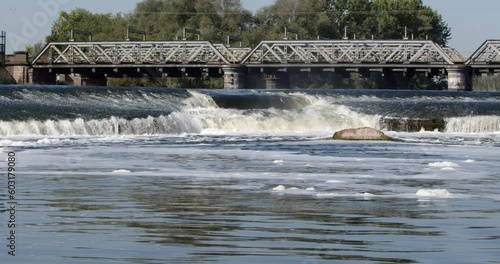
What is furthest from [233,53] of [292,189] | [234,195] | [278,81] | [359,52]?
[234,195]

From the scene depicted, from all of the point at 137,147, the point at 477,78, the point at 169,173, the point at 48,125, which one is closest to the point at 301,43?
the point at 477,78

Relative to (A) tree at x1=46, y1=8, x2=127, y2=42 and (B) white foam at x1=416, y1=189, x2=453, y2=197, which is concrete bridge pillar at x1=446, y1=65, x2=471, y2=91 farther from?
(B) white foam at x1=416, y1=189, x2=453, y2=197

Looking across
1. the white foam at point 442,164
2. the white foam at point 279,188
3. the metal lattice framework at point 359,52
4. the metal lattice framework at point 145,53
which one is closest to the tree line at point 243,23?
the metal lattice framework at point 145,53

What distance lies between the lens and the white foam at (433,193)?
2302 centimetres

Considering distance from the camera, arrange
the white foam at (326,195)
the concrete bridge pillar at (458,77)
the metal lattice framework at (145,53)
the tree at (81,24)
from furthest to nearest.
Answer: the tree at (81,24) → the metal lattice framework at (145,53) → the concrete bridge pillar at (458,77) → the white foam at (326,195)

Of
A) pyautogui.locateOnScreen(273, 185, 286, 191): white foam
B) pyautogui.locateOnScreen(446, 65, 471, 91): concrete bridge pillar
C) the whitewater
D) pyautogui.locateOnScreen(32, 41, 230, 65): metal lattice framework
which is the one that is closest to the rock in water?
the whitewater

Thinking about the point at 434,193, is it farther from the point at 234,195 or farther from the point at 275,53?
the point at 275,53

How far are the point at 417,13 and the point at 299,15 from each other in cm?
2556

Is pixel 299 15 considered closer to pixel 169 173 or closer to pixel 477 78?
pixel 477 78

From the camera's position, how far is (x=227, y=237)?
1633cm

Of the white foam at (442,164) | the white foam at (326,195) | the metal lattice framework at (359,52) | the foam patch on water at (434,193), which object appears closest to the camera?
the white foam at (326,195)

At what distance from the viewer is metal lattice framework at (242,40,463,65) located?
11331 centimetres

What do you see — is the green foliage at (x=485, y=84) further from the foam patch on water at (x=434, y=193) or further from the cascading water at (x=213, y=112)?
the foam patch on water at (x=434, y=193)

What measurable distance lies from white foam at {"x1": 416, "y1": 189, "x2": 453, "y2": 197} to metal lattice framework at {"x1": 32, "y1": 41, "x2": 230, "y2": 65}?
9026 cm
